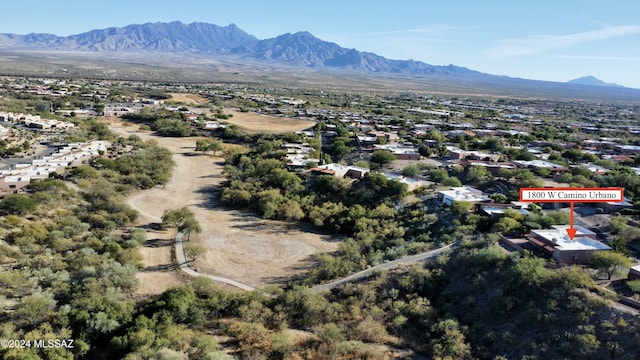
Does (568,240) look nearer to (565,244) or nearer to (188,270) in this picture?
(565,244)

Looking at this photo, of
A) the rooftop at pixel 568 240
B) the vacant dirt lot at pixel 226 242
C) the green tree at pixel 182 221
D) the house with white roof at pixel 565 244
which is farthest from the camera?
the green tree at pixel 182 221

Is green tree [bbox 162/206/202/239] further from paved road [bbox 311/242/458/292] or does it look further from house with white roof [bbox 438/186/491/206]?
house with white roof [bbox 438/186/491/206]

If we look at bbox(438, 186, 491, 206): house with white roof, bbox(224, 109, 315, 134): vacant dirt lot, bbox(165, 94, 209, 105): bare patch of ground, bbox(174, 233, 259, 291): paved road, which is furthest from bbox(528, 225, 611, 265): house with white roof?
bbox(165, 94, 209, 105): bare patch of ground

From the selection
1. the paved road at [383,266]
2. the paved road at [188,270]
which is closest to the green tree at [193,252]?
the paved road at [188,270]

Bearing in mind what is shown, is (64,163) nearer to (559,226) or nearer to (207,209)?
(207,209)

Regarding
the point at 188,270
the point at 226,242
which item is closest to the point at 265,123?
the point at 226,242

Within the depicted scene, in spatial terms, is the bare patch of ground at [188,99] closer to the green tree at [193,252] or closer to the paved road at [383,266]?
the green tree at [193,252]
